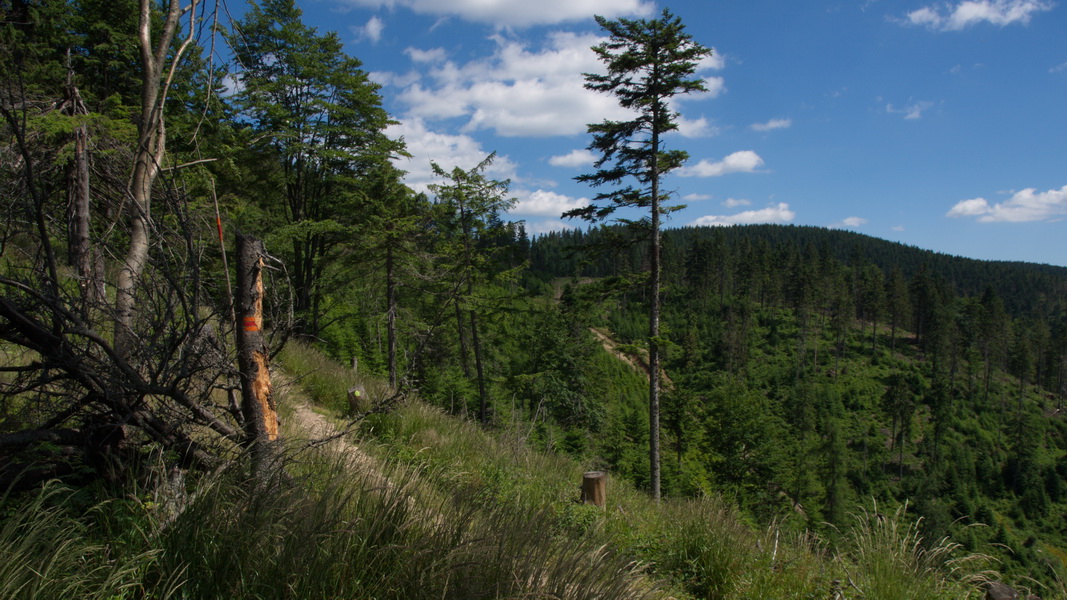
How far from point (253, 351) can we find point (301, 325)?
1.95 m

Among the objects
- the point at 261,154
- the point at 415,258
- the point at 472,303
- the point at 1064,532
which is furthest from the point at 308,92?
the point at 1064,532

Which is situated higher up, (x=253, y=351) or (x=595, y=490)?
(x=253, y=351)

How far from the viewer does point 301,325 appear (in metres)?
4.57

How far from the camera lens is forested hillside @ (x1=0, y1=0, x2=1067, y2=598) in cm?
247

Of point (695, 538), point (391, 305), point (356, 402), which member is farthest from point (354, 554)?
point (391, 305)

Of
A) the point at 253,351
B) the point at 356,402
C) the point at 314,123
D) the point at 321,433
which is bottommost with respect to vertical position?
the point at 356,402

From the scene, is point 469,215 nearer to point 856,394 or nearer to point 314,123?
point 314,123

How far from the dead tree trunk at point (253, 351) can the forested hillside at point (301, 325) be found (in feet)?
0.07

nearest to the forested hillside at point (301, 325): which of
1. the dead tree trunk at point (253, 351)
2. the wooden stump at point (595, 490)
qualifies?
the dead tree trunk at point (253, 351)

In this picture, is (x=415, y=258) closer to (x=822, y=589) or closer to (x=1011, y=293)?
(x=822, y=589)

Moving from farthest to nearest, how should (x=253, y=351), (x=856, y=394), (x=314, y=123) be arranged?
(x=856, y=394)
(x=314, y=123)
(x=253, y=351)

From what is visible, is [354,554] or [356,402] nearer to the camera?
[354,554]

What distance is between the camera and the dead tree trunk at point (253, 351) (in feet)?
8.72

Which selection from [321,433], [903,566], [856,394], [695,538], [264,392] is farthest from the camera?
[856,394]
